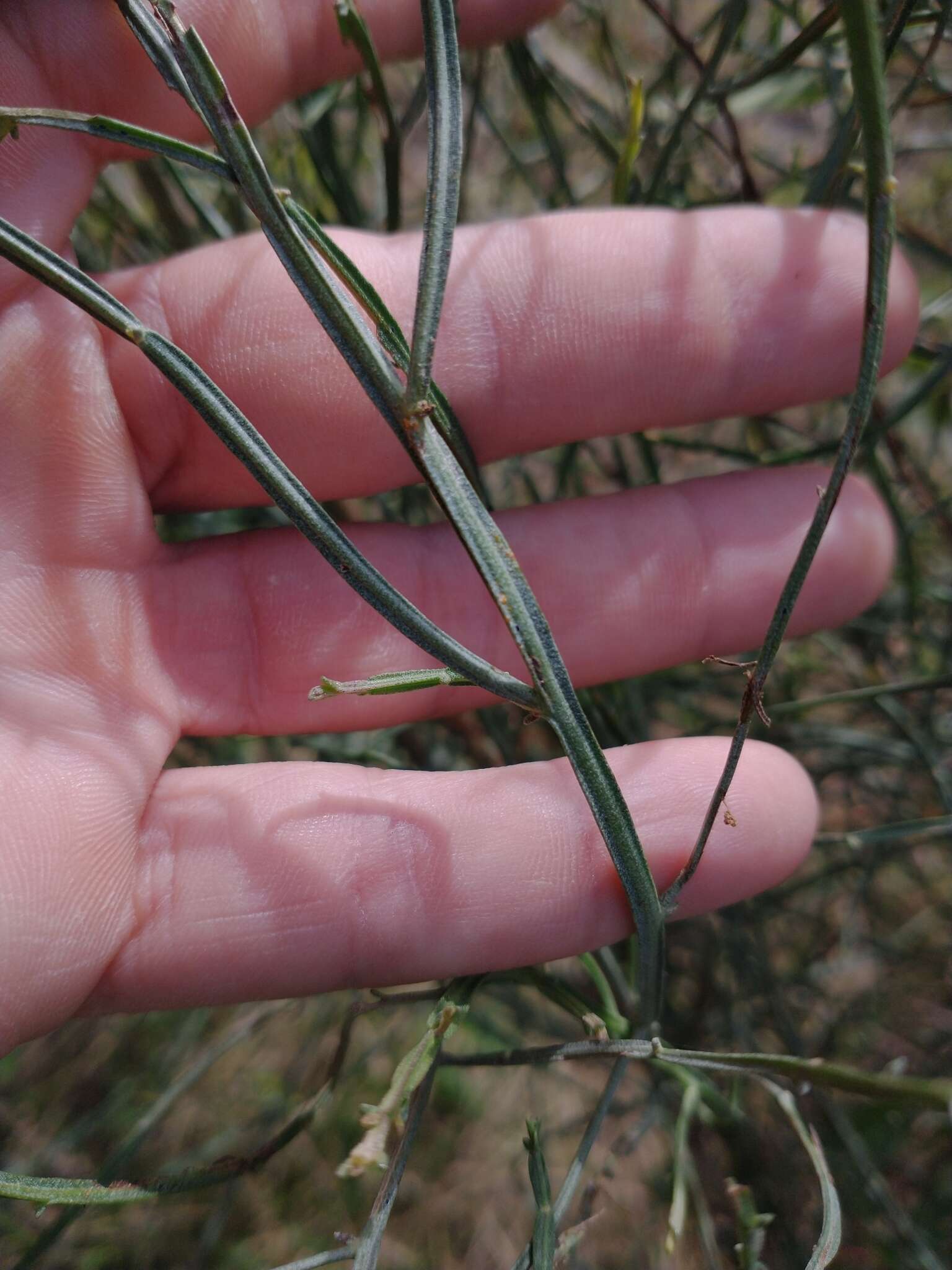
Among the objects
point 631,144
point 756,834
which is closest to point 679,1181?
point 756,834

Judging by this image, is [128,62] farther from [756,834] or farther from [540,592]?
[756,834]

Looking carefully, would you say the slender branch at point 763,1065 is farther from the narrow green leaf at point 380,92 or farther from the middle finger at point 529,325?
the narrow green leaf at point 380,92

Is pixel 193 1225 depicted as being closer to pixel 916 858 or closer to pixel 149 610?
pixel 149 610

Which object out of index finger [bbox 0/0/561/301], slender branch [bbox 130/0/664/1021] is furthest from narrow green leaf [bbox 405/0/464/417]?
index finger [bbox 0/0/561/301]

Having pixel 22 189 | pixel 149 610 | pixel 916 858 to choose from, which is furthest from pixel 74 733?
pixel 916 858

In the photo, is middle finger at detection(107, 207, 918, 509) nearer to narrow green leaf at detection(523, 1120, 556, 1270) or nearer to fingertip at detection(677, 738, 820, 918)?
fingertip at detection(677, 738, 820, 918)

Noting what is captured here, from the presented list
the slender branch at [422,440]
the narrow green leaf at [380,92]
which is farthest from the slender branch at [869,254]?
the narrow green leaf at [380,92]
